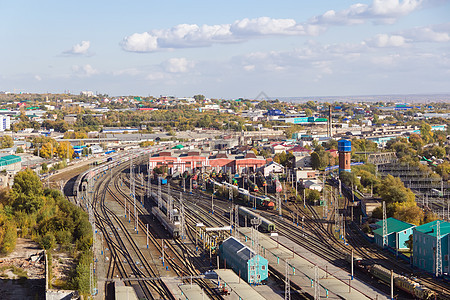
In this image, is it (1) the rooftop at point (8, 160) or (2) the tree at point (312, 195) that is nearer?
(2) the tree at point (312, 195)

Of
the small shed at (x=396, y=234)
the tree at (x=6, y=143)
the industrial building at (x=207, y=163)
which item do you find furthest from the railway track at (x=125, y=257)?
the tree at (x=6, y=143)

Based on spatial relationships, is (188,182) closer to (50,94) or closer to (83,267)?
(83,267)

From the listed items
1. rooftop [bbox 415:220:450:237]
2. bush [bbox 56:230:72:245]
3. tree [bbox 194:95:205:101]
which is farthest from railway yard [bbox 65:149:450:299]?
tree [bbox 194:95:205:101]

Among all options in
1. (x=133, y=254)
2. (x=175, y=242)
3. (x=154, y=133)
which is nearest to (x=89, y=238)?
(x=133, y=254)

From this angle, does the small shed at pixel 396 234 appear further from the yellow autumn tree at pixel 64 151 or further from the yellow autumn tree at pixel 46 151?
the yellow autumn tree at pixel 46 151

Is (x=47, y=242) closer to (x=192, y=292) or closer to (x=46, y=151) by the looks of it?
(x=192, y=292)

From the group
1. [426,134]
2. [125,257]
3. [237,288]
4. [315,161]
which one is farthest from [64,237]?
[426,134]
